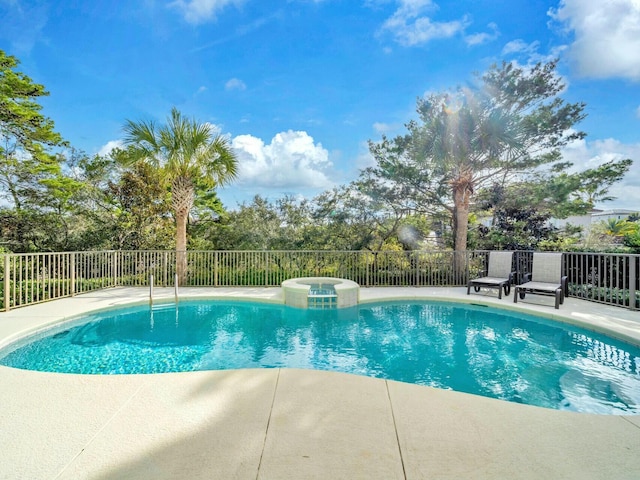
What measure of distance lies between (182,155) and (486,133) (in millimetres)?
8762

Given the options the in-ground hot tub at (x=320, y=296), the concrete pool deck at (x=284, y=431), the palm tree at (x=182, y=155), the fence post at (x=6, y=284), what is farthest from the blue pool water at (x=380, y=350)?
the palm tree at (x=182, y=155)

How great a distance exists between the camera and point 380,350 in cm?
443

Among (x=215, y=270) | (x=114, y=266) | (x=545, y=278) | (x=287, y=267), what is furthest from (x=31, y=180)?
(x=545, y=278)

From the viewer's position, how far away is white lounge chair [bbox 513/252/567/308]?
265 inches

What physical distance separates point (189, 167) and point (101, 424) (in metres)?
7.82

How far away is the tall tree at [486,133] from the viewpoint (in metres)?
9.15

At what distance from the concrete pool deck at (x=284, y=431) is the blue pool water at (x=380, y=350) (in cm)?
95

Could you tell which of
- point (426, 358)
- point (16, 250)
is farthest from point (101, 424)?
point (16, 250)

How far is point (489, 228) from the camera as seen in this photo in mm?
11375

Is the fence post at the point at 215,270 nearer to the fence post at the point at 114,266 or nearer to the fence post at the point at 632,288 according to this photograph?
the fence post at the point at 114,266

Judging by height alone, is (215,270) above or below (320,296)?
above

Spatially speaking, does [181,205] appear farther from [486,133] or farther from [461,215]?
[486,133]

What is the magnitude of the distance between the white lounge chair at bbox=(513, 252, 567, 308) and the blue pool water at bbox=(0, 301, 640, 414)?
100 centimetres

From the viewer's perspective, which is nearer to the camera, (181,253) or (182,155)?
(182,155)
